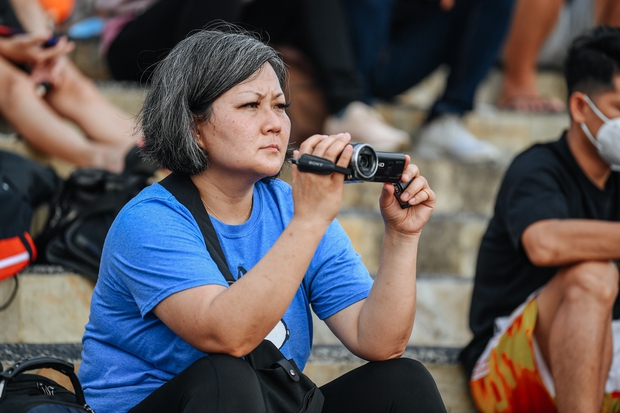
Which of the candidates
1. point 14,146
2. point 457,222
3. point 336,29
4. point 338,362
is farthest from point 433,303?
point 14,146

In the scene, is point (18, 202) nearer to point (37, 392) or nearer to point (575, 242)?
point (37, 392)

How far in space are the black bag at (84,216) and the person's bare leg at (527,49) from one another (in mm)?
2905

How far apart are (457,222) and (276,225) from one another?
73.6 inches

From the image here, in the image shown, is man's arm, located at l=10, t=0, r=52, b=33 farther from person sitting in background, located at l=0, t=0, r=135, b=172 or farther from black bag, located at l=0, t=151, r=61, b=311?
black bag, located at l=0, t=151, r=61, b=311

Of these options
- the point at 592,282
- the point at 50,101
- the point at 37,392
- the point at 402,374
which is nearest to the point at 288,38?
the point at 50,101

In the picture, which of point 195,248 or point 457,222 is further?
point 457,222

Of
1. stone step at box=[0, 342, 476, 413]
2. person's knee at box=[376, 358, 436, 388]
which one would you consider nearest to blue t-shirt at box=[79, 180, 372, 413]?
person's knee at box=[376, 358, 436, 388]

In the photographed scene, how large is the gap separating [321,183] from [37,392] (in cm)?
87

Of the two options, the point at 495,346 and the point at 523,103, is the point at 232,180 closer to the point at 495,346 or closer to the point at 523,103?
the point at 495,346

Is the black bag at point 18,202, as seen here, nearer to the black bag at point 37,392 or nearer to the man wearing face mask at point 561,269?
the black bag at point 37,392

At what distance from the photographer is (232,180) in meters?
1.99

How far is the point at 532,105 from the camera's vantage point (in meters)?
4.95

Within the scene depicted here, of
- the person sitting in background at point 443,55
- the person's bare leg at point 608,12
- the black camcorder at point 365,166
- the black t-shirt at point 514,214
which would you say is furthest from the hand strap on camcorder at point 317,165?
the person's bare leg at point 608,12

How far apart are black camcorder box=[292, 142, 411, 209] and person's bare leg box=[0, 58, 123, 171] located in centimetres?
193
